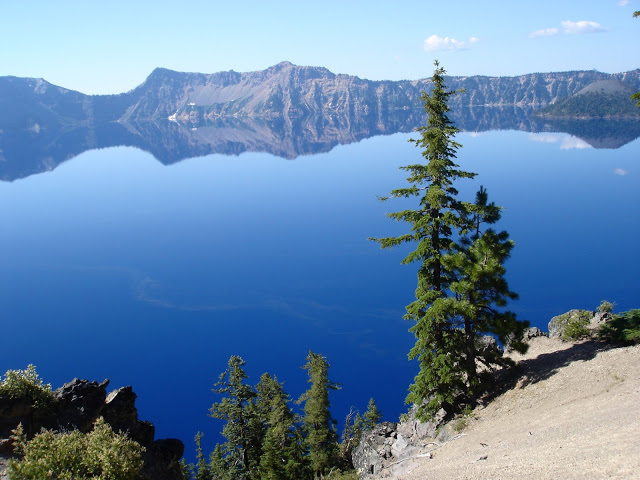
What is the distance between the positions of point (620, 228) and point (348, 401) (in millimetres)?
79864

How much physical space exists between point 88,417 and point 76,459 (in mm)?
9311

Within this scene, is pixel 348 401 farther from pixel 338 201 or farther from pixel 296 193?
pixel 296 193

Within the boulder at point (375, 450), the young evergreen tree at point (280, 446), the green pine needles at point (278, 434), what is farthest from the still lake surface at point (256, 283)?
the boulder at point (375, 450)

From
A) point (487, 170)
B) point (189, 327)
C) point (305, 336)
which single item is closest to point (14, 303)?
point (189, 327)

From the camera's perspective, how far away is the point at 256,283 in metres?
88.9

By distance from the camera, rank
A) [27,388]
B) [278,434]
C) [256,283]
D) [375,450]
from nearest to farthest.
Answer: [27,388]
[375,450]
[278,434]
[256,283]

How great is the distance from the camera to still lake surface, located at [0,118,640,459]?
61531 mm

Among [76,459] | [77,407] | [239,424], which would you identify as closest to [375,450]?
[239,424]

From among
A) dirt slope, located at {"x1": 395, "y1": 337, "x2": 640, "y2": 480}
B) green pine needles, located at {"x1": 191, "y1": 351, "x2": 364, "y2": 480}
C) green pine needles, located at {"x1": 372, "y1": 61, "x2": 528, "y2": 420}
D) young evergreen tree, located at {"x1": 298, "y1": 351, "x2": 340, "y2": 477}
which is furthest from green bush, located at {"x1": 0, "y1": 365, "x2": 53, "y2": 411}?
green pine needles, located at {"x1": 372, "y1": 61, "x2": 528, "y2": 420}

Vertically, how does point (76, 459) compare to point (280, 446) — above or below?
above

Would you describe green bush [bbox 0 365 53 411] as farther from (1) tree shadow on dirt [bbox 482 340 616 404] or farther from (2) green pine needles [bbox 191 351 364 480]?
(1) tree shadow on dirt [bbox 482 340 616 404]

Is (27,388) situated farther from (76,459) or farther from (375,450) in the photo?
(375,450)

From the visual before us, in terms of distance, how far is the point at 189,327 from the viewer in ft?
242

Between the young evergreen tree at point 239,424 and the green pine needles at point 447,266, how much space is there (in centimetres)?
1256
